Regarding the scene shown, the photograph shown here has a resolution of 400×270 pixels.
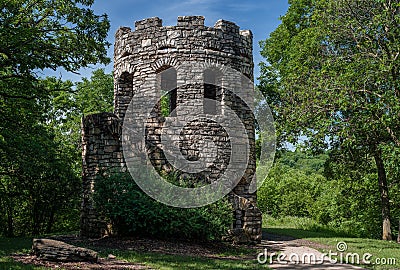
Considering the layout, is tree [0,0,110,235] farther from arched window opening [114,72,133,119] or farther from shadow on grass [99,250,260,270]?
shadow on grass [99,250,260,270]

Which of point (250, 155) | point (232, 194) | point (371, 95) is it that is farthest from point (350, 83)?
point (232, 194)

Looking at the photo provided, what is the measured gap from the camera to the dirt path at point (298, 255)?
30.0 feet

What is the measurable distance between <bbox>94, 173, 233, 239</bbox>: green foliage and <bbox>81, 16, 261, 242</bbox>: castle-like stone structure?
91cm

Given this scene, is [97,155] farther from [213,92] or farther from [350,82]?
[350,82]

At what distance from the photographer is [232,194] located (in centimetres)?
1325

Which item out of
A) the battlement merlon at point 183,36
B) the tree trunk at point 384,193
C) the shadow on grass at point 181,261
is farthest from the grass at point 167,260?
the tree trunk at point 384,193

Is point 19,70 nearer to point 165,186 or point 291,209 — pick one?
point 165,186

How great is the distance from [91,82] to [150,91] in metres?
13.4

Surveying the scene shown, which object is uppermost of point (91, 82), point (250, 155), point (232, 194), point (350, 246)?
point (91, 82)

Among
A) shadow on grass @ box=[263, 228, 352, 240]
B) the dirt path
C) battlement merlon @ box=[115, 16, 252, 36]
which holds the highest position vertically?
battlement merlon @ box=[115, 16, 252, 36]

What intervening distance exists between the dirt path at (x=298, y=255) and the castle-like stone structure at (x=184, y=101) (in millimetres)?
1005

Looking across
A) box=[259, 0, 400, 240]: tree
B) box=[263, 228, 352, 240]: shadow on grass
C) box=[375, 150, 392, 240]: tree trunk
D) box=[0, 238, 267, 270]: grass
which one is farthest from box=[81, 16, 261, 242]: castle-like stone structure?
box=[375, 150, 392, 240]: tree trunk

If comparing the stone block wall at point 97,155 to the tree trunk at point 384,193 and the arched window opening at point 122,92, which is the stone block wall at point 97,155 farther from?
the tree trunk at point 384,193

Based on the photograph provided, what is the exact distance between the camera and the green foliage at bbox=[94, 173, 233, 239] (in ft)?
37.0
